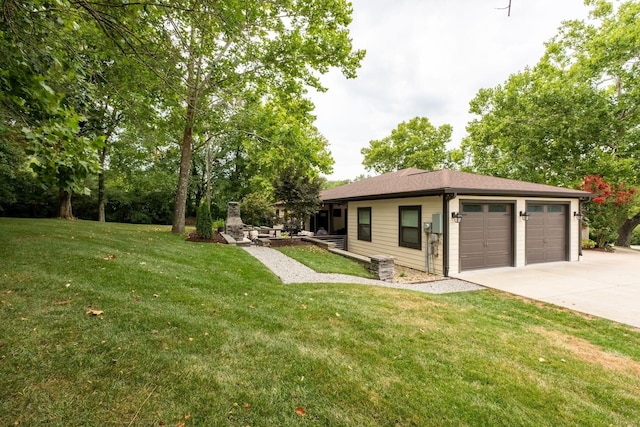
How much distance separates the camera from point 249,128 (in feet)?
41.9

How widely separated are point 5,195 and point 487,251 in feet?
73.9

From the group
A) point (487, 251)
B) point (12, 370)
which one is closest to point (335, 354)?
point (12, 370)

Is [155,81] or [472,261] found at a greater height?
[155,81]

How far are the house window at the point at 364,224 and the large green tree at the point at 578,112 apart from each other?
39.6 feet

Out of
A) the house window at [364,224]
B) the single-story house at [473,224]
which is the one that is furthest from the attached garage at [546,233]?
the house window at [364,224]

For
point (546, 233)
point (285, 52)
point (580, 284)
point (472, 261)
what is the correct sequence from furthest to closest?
point (285, 52) → point (546, 233) → point (472, 261) → point (580, 284)

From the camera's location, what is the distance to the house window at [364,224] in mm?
11719

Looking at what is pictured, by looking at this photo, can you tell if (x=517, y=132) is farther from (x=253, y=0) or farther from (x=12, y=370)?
(x=12, y=370)

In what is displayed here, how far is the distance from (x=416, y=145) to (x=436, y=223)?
24054 mm

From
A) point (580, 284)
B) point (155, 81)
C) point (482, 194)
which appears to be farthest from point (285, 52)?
point (580, 284)

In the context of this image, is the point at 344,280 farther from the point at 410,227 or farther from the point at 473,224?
the point at 473,224

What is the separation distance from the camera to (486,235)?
884 centimetres

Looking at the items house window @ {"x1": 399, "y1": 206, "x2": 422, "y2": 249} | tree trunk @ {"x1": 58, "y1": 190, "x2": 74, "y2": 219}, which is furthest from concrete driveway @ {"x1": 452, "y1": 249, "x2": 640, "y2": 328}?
tree trunk @ {"x1": 58, "y1": 190, "x2": 74, "y2": 219}

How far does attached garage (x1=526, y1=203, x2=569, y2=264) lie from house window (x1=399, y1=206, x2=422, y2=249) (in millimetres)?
3703
